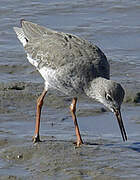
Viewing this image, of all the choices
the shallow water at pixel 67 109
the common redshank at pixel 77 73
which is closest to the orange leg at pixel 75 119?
the common redshank at pixel 77 73

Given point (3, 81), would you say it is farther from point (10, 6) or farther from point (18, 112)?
point (10, 6)

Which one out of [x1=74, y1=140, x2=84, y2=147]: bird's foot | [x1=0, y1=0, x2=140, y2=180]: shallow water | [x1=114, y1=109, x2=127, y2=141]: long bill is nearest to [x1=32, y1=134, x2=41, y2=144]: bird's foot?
[x1=0, y1=0, x2=140, y2=180]: shallow water

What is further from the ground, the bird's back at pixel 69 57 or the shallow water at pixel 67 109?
the bird's back at pixel 69 57

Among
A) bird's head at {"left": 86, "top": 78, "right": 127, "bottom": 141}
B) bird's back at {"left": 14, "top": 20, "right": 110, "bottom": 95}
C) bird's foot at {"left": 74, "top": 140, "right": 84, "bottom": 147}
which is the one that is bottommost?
bird's foot at {"left": 74, "top": 140, "right": 84, "bottom": 147}

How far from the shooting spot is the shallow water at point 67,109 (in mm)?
8688

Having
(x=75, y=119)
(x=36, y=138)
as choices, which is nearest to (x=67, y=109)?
(x=75, y=119)

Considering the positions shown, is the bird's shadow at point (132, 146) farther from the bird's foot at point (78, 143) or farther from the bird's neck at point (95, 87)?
the bird's neck at point (95, 87)

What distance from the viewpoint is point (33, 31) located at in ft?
36.1

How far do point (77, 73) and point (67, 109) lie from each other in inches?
54.2

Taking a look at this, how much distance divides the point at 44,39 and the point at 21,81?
5.30ft

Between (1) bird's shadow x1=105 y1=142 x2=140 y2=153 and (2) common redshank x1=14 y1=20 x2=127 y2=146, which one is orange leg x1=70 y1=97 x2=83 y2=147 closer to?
(2) common redshank x1=14 y1=20 x2=127 y2=146

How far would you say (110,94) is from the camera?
902 cm

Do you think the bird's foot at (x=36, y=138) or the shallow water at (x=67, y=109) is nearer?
the shallow water at (x=67, y=109)

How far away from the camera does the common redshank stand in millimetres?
9180
